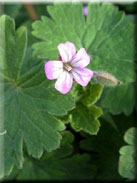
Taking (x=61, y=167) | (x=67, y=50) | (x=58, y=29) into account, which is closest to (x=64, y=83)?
(x=67, y=50)

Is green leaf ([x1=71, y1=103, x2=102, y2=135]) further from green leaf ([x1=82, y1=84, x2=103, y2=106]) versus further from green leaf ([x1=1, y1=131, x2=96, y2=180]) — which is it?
green leaf ([x1=1, y1=131, x2=96, y2=180])

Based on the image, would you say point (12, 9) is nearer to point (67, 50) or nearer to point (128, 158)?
point (67, 50)

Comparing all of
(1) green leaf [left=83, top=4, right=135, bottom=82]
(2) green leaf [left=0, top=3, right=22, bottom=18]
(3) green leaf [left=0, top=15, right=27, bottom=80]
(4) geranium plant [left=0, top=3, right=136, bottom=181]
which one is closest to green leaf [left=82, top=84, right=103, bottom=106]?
(4) geranium plant [left=0, top=3, right=136, bottom=181]

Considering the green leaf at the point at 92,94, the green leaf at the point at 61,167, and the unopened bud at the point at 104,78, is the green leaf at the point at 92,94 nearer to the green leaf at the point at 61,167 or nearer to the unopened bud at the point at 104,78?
the unopened bud at the point at 104,78

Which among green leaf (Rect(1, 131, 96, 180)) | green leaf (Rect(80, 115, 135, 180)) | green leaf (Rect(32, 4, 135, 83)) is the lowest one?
green leaf (Rect(1, 131, 96, 180))

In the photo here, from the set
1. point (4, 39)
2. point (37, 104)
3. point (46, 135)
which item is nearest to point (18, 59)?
point (4, 39)
